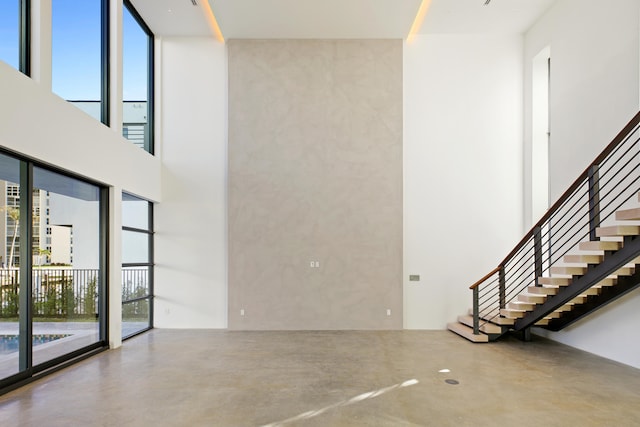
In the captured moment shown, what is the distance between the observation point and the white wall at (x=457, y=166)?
791cm

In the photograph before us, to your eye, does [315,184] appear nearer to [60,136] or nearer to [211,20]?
[211,20]

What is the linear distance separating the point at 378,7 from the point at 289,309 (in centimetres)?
591

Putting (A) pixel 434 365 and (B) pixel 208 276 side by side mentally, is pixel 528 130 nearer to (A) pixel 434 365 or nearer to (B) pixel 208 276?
(A) pixel 434 365

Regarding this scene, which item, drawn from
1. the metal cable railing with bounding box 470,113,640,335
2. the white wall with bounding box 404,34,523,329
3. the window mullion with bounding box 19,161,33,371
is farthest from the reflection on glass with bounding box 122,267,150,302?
the metal cable railing with bounding box 470,113,640,335

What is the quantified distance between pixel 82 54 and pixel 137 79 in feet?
5.88

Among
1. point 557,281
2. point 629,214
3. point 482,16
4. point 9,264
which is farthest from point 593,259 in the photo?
point 9,264

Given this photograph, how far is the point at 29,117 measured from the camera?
4426 millimetres

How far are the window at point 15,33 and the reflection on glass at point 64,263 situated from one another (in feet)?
4.16

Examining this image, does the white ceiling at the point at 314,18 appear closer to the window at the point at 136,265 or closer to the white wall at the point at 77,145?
the white wall at the point at 77,145

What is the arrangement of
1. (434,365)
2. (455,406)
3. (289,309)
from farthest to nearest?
(289,309)
(434,365)
(455,406)

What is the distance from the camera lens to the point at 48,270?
16.5 ft

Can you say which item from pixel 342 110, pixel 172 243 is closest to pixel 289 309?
pixel 172 243

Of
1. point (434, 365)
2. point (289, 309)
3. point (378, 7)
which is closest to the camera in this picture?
point (434, 365)

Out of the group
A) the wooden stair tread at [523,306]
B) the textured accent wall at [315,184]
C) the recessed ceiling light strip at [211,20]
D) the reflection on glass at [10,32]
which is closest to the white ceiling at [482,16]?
the textured accent wall at [315,184]
